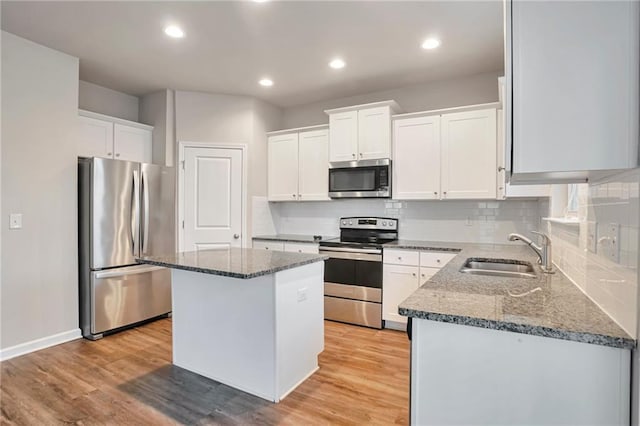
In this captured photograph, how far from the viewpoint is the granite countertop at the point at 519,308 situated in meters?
0.99

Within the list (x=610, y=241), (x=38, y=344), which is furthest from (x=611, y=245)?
(x=38, y=344)

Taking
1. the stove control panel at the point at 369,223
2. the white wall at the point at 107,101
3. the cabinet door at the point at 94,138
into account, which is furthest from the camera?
the stove control panel at the point at 369,223

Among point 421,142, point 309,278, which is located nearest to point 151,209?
A: point 309,278

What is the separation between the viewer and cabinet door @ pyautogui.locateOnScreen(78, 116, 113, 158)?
11.9 ft

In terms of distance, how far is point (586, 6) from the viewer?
0.99m

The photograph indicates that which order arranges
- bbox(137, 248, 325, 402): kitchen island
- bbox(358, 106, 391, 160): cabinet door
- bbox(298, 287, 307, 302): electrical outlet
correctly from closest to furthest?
bbox(137, 248, 325, 402): kitchen island
bbox(298, 287, 307, 302): electrical outlet
bbox(358, 106, 391, 160): cabinet door

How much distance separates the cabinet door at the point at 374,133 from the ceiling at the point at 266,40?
0.39m

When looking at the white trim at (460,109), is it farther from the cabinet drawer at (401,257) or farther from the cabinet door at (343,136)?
the cabinet drawer at (401,257)

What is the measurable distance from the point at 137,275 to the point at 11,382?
131 cm

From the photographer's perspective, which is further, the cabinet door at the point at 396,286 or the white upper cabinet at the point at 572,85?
the cabinet door at the point at 396,286

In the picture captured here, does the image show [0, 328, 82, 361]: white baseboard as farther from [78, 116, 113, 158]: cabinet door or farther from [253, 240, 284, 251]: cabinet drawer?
[253, 240, 284, 251]: cabinet drawer

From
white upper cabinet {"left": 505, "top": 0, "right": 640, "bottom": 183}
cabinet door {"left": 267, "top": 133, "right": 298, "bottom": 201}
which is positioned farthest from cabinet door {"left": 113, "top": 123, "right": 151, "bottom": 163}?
white upper cabinet {"left": 505, "top": 0, "right": 640, "bottom": 183}

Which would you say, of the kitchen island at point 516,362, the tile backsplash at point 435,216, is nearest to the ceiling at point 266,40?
the tile backsplash at point 435,216

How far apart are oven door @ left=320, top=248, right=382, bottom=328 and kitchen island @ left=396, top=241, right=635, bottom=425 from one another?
232 cm
